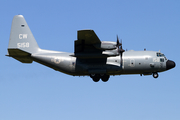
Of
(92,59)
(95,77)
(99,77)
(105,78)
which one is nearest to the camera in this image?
(92,59)

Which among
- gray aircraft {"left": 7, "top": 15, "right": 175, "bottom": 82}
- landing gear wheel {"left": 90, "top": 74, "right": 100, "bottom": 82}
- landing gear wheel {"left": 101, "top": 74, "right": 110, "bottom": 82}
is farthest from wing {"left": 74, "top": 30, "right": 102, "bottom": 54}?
landing gear wheel {"left": 101, "top": 74, "right": 110, "bottom": 82}

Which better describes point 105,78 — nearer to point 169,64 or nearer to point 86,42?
point 86,42

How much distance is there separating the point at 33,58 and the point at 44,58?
1107 mm

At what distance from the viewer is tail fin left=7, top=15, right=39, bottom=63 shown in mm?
27388

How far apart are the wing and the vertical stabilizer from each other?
4.78 metres

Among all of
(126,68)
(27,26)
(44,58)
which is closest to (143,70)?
(126,68)

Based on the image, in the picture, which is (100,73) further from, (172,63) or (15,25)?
(15,25)

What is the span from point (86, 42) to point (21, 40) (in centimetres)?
674

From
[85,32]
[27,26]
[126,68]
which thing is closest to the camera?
[85,32]

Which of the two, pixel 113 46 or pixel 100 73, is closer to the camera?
pixel 113 46

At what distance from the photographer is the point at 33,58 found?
27.6 metres

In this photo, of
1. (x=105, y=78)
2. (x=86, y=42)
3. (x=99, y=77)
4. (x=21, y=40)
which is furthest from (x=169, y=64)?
(x=21, y=40)

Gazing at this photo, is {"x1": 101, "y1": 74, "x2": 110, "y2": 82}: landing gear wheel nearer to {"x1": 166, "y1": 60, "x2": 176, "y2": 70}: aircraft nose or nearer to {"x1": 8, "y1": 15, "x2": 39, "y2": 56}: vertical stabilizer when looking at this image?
{"x1": 166, "y1": 60, "x2": 176, "y2": 70}: aircraft nose

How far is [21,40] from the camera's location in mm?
27828
